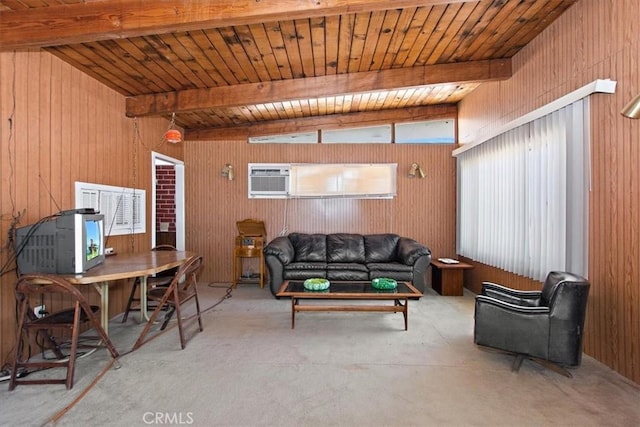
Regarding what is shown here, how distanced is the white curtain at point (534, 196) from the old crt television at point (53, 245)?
408cm

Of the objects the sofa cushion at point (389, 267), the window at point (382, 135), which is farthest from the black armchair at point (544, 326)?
the window at point (382, 135)

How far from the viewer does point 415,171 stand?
5.62m

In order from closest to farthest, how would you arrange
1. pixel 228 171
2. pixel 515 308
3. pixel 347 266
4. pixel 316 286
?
pixel 515 308 < pixel 316 286 < pixel 347 266 < pixel 228 171

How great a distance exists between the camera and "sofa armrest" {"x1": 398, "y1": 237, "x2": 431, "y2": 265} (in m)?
4.71

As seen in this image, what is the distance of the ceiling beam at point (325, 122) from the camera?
5.62 meters

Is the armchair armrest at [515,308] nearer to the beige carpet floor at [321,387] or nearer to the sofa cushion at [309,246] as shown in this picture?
the beige carpet floor at [321,387]

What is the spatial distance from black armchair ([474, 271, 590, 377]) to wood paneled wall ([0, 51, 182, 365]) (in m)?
3.81

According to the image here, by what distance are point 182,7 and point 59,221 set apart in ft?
5.97

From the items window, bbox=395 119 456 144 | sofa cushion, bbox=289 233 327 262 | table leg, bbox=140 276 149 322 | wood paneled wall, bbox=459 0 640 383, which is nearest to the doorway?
sofa cushion, bbox=289 233 327 262

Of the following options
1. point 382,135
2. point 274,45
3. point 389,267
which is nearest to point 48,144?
point 274,45

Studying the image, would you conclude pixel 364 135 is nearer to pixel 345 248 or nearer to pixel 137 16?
pixel 345 248

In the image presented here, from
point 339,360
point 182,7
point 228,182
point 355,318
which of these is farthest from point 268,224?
point 182,7

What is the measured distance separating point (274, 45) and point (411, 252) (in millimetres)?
3225

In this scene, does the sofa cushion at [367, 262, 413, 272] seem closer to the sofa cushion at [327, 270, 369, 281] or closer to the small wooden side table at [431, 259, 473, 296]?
the sofa cushion at [327, 270, 369, 281]
